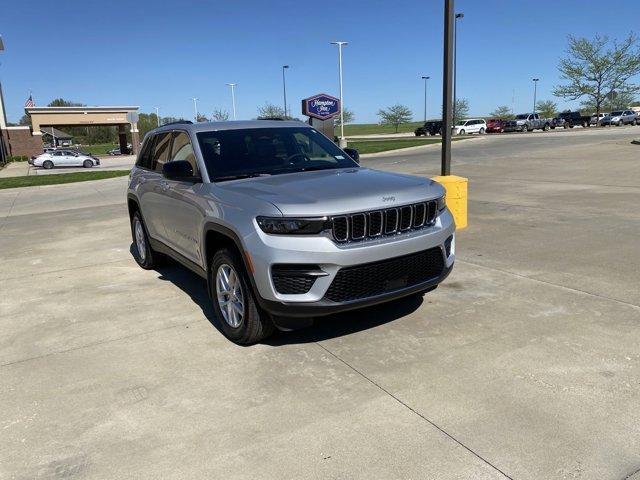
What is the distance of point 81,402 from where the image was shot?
3.52m

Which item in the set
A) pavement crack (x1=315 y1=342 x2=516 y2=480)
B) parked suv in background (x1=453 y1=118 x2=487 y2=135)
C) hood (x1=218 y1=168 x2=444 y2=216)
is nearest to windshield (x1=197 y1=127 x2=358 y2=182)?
hood (x1=218 y1=168 x2=444 y2=216)

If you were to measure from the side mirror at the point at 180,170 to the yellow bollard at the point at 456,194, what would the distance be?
4.29m

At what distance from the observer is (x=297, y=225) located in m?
3.72

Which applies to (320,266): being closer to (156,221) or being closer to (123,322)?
(123,322)

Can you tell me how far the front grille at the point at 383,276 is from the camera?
378 centimetres

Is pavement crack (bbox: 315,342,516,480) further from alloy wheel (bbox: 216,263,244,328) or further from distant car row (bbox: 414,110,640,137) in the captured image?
distant car row (bbox: 414,110,640,137)

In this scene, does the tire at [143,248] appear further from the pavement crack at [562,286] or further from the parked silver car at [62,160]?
the parked silver car at [62,160]

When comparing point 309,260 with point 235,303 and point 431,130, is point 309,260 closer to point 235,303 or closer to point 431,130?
point 235,303

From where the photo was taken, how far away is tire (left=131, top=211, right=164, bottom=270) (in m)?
6.66

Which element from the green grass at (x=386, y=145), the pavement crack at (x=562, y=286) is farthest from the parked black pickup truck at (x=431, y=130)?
the pavement crack at (x=562, y=286)

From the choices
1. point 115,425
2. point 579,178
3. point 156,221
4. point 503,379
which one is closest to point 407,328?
point 503,379

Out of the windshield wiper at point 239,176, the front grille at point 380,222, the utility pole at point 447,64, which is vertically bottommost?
the front grille at point 380,222

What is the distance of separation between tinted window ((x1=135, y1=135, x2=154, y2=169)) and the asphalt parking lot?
1353 mm

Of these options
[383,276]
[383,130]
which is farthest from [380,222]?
[383,130]
